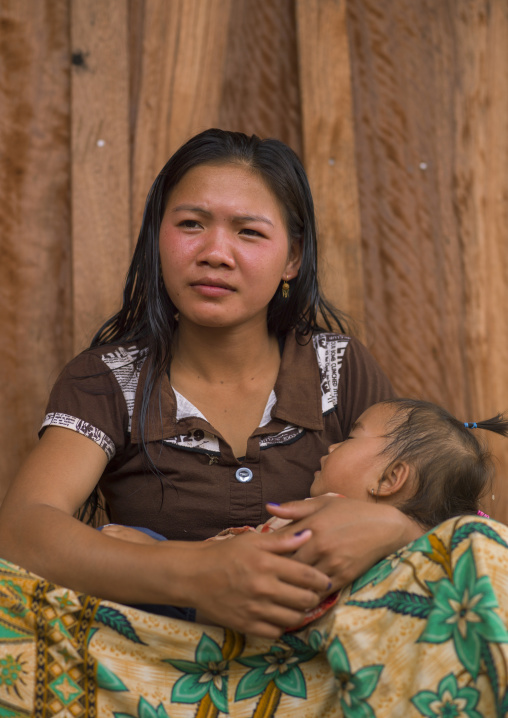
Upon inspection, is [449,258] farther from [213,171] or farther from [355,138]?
[213,171]

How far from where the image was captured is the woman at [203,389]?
155 cm

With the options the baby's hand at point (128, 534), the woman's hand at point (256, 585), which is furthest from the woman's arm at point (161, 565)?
the baby's hand at point (128, 534)

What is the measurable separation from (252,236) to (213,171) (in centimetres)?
19

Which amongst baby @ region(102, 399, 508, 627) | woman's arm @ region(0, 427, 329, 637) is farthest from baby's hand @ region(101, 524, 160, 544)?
woman's arm @ region(0, 427, 329, 637)

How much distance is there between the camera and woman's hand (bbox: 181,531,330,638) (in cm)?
127

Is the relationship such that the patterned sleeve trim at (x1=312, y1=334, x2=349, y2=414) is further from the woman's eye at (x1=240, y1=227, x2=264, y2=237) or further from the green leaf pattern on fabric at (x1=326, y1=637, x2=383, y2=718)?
the green leaf pattern on fabric at (x1=326, y1=637, x2=383, y2=718)

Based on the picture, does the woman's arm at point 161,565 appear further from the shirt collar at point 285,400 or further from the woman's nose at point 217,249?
the woman's nose at point 217,249

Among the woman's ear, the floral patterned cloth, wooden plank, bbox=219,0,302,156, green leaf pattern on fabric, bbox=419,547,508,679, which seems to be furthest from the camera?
wooden plank, bbox=219,0,302,156

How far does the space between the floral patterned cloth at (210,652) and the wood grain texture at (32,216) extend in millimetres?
1021

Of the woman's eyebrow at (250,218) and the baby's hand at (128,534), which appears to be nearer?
the baby's hand at (128,534)

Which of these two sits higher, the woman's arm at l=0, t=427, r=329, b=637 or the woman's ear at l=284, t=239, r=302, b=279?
the woman's ear at l=284, t=239, r=302, b=279

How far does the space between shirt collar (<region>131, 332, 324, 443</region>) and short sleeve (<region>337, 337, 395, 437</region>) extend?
→ 8 centimetres

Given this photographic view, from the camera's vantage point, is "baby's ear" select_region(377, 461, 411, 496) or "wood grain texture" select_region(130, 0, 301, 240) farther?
"wood grain texture" select_region(130, 0, 301, 240)

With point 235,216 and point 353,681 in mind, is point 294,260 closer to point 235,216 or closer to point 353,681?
point 235,216
